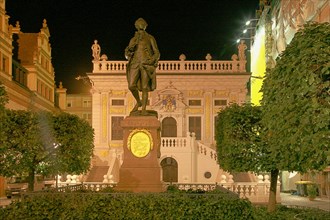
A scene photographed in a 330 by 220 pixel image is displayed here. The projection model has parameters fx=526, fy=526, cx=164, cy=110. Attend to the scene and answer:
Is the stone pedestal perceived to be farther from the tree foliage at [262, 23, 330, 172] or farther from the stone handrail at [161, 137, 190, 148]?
the stone handrail at [161, 137, 190, 148]

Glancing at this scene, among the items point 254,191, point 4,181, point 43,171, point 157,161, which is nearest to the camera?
point 157,161

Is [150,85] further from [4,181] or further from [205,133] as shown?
[205,133]

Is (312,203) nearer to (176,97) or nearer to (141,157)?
(141,157)

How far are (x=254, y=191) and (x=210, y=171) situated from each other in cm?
1005

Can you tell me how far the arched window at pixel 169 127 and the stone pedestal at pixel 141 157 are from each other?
27449 mm

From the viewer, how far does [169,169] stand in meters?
38.9

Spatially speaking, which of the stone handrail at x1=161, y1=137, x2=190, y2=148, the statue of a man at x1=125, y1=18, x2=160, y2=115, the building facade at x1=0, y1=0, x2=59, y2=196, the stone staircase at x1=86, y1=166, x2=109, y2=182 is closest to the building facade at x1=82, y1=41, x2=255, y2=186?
the stone staircase at x1=86, y1=166, x2=109, y2=182

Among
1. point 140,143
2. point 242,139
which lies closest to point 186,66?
point 242,139

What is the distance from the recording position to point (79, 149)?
22.8 metres

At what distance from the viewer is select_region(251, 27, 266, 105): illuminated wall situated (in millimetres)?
47750

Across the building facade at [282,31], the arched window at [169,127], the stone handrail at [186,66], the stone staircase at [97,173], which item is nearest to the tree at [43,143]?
the building facade at [282,31]

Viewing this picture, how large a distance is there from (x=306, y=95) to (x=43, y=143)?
1357 centimetres

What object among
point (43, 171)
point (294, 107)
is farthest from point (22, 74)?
point (294, 107)

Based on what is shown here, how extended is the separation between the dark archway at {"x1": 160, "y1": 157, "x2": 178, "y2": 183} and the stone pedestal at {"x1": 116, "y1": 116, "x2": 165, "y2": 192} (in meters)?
23.5
